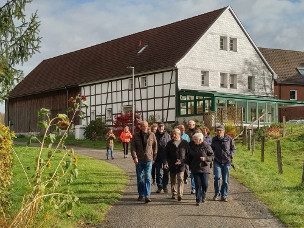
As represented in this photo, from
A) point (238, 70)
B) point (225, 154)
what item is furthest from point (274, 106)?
point (225, 154)

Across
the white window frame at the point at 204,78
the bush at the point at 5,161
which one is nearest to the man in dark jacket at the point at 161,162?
the bush at the point at 5,161

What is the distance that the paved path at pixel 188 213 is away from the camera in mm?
Answer: 10367

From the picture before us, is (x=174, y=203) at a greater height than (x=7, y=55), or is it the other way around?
(x=7, y=55)

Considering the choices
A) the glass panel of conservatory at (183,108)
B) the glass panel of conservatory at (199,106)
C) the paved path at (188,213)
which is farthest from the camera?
the glass panel of conservatory at (183,108)

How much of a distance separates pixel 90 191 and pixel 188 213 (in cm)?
348

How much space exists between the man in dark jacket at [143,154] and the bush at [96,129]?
26826 mm

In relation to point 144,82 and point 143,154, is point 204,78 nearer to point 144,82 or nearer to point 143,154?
point 144,82

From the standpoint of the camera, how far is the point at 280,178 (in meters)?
18.5

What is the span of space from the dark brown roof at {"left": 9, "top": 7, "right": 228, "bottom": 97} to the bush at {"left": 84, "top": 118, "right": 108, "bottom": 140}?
11.7 feet

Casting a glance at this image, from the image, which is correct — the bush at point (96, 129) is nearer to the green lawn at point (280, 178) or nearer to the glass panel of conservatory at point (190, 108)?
the glass panel of conservatory at point (190, 108)

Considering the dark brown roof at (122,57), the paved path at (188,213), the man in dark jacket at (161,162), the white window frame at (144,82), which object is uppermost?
the dark brown roof at (122,57)

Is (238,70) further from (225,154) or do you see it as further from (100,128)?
(225,154)

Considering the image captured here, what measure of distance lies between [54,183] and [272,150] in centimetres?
2367

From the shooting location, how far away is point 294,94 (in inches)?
2035
